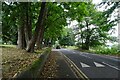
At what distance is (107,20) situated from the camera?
35344 millimetres

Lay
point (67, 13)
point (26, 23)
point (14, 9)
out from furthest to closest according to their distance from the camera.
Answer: point (67, 13) < point (26, 23) < point (14, 9)

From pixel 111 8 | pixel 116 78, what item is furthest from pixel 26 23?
pixel 116 78

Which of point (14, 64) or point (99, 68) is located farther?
point (99, 68)

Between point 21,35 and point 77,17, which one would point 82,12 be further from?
point 21,35

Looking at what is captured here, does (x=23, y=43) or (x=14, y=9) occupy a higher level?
(x=14, y=9)

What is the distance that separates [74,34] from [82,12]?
36.4 meters

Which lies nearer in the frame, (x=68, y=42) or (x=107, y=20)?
(x=107, y=20)

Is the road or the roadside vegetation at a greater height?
the roadside vegetation

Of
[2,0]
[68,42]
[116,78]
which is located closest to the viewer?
[116,78]

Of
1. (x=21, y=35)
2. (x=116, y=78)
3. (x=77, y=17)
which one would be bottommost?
(x=116, y=78)

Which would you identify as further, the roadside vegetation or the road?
the road

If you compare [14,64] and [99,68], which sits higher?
[14,64]

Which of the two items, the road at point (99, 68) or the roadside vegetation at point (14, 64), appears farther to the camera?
the road at point (99, 68)

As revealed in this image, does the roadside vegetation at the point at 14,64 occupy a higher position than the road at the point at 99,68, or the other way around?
the roadside vegetation at the point at 14,64
